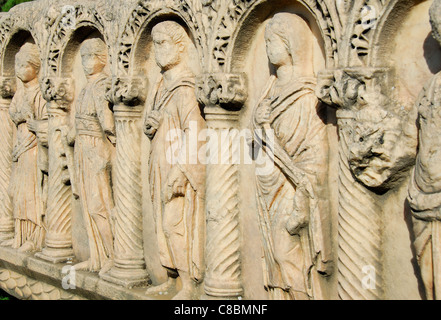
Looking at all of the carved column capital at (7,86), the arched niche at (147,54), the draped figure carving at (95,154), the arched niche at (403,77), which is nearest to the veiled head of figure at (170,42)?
the arched niche at (147,54)

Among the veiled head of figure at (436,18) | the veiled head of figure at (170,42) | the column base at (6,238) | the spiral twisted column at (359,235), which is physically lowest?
the column base at (6,238)

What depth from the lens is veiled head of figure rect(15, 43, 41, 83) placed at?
8.61m

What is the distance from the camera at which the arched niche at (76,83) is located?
786cm

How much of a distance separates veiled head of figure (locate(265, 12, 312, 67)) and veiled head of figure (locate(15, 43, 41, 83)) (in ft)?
13.1

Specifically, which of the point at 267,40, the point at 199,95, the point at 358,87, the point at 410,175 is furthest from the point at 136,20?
the point at 410,175

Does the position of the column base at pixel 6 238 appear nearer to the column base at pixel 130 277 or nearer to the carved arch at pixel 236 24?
the column base at pixel 130 277

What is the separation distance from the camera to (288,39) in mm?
5324

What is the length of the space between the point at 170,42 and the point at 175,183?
1166 mm

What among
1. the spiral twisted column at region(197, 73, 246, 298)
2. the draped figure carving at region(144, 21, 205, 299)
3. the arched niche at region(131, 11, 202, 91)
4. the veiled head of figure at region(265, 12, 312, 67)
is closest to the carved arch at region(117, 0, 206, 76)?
the arched niche at region(131, 11, 202, 91)

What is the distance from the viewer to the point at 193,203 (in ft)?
20.4

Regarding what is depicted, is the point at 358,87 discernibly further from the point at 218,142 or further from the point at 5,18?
the point at 5,18

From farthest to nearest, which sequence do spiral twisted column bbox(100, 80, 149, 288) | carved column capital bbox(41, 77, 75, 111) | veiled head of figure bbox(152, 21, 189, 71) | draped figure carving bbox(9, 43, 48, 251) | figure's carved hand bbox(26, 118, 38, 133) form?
draped figure carving bbox(9, 43, 48, 251), figure's carved hand bbox(26, 118, 38, 133), carved column capital bbox(41, 77, 75, 111), spiral twisted column bbox(100, 80, 149, 288), veiled head of figure bbox(152, 21, 189, 71)

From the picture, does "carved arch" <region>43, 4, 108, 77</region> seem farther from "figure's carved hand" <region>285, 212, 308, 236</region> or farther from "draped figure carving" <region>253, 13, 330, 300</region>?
"figure's carved hand" <region>285, 212, 308, 236</region>

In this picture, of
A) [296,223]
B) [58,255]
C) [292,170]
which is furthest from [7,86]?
[296,223]
